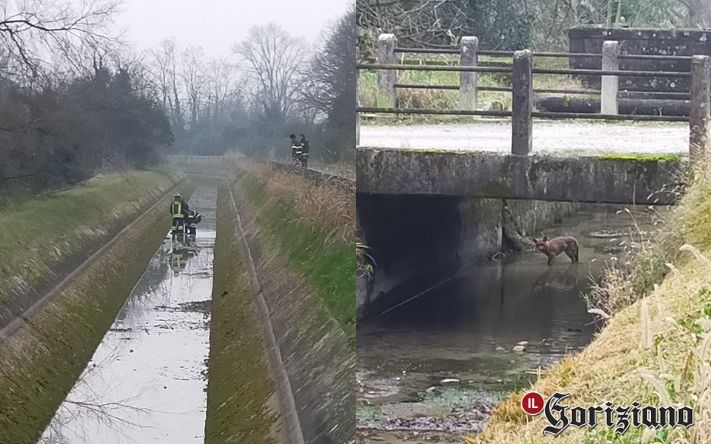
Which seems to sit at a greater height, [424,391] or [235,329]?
[424,391]

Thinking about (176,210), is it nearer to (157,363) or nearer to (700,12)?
(157,363)

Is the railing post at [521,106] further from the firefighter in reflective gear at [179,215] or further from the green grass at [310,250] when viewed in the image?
the firefighter in reflective gear at [179,215]

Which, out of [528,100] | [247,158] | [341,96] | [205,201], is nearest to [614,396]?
[341,96]

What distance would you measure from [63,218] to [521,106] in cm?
596

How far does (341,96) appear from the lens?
320 cm

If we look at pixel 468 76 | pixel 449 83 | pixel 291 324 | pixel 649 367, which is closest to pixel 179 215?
pixel 291 324

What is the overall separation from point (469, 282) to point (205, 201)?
6.13m

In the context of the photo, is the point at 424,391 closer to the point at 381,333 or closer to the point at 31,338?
the point at 381,333

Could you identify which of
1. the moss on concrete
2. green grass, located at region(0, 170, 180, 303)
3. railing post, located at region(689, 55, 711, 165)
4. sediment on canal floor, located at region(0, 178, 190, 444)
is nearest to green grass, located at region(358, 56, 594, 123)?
the moss on concrete

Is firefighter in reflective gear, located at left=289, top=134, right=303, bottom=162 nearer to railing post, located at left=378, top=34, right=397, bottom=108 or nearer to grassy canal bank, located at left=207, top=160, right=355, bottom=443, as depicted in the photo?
grassy canal bank, located at left=207, top=160, right=355, bottom=443

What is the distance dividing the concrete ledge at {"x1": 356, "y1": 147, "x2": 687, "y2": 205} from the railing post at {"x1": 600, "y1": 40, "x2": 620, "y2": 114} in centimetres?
28

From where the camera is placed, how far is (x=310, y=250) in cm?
662

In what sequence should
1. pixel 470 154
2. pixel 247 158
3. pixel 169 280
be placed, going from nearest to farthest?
pixel 470 154, pixel 247 158, pixel 169 280

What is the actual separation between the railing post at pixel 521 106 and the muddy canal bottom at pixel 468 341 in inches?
15.2
